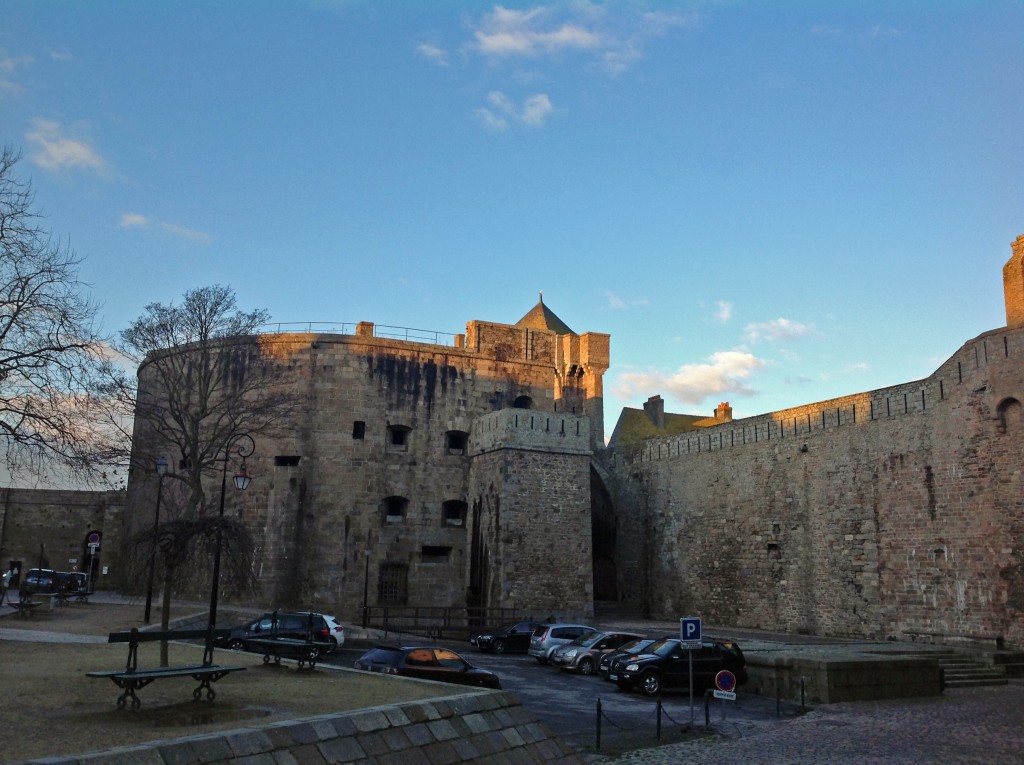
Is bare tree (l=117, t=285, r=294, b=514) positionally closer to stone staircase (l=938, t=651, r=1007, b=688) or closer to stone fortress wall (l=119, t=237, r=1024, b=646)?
stone fortress wall (l=119, t=237, r=1024, b=646)

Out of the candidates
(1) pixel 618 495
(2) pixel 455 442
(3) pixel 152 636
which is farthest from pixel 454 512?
(3) pixel 152 636

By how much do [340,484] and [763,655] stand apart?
1823 centimetres

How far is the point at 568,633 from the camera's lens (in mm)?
19719

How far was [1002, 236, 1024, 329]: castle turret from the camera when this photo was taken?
62.7 ft

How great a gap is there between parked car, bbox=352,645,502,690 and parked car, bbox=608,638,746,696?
3.23 m

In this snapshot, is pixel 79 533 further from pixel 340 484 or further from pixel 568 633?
pixel 568 633

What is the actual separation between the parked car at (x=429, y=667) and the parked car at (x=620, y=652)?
4.02 metres

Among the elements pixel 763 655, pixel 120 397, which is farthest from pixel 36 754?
pixel 120 397

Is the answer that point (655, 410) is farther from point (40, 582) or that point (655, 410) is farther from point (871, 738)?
point (871, 738)

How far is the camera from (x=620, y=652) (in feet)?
55.5

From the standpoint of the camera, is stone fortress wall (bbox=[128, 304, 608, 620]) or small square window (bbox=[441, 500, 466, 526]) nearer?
stone fortress wall (bbox=[128, 304, 608, 620])

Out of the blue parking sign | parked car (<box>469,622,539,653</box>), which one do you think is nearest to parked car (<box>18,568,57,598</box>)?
parked car (<box>469,622,539,653</box>)

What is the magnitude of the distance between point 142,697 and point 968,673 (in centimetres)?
1577

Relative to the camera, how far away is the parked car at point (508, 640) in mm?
21312
